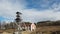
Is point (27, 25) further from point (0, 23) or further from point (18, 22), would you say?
point (0, 23)

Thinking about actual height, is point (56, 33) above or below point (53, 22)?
below

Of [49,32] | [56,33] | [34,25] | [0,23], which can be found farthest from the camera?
[0,23]

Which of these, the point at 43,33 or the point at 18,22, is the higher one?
the point at 18,22

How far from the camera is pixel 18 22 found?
4388cm

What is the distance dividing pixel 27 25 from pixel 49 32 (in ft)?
63.8

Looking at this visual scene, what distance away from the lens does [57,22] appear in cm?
4438

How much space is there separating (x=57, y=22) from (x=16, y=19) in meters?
12.9

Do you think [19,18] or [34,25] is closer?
[19,18]

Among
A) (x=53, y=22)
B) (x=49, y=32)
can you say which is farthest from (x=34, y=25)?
(x=49, y=32)

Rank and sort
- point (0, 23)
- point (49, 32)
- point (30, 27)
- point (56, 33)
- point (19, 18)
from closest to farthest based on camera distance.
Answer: point (56, 33), point (49, 32), point (19, 18), point (30, 27), point (0, 23)

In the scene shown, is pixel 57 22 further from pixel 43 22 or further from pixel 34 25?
pixel 34 25

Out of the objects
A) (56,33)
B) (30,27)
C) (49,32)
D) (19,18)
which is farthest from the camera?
(30,27)

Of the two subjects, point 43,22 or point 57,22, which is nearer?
point 57,22

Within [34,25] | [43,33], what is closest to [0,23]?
[34,25]
